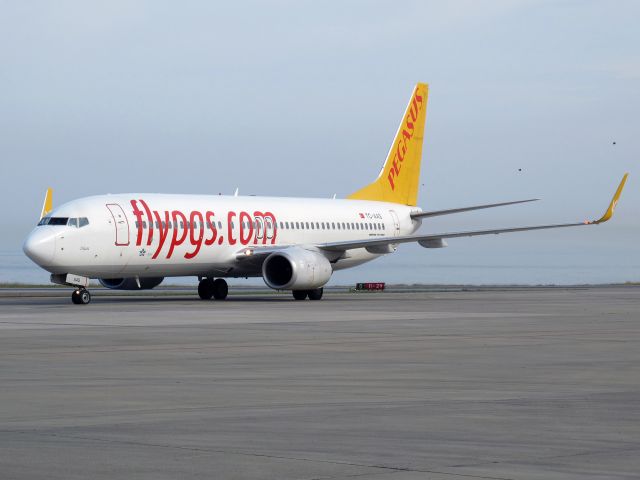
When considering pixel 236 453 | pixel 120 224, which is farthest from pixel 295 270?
pixel 236 453

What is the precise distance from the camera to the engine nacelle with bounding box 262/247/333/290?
138 ft

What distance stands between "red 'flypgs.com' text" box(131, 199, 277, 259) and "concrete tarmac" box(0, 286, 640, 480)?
1506 centimetres

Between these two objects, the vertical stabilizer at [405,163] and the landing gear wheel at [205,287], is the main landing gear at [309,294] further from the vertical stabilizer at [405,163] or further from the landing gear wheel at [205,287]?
the vertical stabilizer at [405,163]

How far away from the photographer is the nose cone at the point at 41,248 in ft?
124

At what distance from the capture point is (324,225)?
161 feet

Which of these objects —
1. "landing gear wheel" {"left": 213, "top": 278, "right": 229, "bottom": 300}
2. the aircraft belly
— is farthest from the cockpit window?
the aircraft belly

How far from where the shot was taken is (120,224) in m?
39.7

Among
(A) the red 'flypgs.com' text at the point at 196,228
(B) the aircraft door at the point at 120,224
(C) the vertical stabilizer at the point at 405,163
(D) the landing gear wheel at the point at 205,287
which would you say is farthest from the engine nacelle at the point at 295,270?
(C) the vertical stabilizer at the point at 405,163

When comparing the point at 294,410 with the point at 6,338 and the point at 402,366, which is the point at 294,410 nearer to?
the point at 402,366

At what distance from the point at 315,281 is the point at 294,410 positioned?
30.8 m

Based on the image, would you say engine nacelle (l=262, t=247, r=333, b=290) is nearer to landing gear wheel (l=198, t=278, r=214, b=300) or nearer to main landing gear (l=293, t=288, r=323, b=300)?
main landing gear (l=293, t=288, r=323, b=300)

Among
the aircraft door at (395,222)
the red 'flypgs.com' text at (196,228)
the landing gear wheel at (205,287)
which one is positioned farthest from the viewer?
the aircraft door at (395,222)

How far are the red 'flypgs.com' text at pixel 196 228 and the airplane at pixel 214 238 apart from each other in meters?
0.04

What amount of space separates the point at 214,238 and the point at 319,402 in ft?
101
